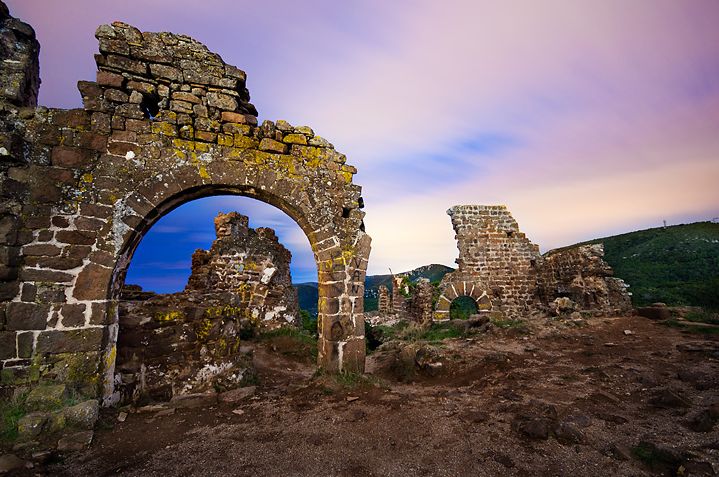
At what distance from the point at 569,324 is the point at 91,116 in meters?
12.1

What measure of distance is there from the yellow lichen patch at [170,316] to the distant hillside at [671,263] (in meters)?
21.1

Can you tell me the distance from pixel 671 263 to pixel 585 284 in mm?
16489

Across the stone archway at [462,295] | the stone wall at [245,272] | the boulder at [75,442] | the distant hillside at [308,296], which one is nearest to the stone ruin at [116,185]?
the boulder at [75,442]

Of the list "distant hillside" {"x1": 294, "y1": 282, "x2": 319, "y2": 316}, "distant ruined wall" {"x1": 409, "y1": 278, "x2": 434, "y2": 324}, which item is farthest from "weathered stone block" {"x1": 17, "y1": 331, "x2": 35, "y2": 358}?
"distant hillside" {"x1": 294, "y1": 282, "x2": 319, "y2": 316}

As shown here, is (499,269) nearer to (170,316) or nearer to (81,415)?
(170,316)

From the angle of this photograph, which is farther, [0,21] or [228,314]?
[228,314]

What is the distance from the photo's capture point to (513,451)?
297cm

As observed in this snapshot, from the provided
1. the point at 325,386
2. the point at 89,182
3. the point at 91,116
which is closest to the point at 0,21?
the point at 91,116

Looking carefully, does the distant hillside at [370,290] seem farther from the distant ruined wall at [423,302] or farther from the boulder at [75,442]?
the boulder at [75,442]

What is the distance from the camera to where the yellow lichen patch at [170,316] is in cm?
489

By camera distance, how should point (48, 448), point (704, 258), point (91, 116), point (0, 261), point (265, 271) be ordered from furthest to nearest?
point (704, 258) → point (265, 271) → point (91, 116) → point (0, 261) → point (48, 448)

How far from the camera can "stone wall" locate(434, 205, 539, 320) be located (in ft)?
43.9

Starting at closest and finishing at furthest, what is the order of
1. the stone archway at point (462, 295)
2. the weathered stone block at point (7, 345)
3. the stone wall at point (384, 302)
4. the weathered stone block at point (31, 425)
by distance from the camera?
the weathered stone block at point (31, 425), the weathered stone block at point (7, 345), the stone archway at point (462, 295), the stone wall at point (384, 302)

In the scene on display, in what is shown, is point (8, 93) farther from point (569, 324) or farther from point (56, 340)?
point (569, 324)
